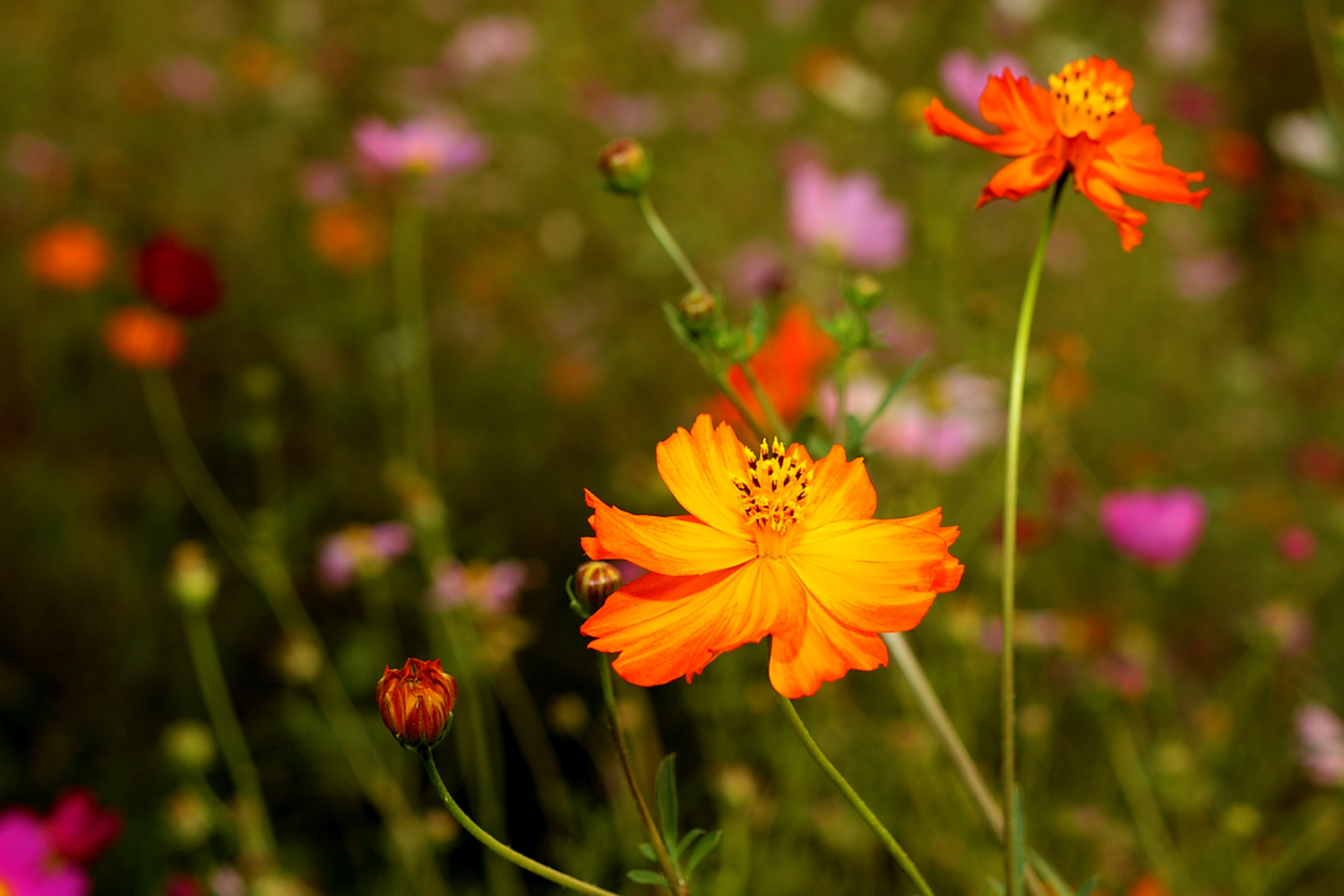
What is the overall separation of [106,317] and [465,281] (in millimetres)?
684

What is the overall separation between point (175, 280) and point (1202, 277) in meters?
1.96

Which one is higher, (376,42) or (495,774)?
(376,42)

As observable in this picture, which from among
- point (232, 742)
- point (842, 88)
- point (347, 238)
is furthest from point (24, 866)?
point (842, 88)

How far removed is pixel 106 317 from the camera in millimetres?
1833

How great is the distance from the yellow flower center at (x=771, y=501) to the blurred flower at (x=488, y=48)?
2212mm

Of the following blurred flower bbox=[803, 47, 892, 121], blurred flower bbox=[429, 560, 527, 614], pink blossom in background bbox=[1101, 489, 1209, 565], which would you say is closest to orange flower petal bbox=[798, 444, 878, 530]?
blurred flower bbox=[429, 560, 527, 614]

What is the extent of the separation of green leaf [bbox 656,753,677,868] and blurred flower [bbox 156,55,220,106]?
230 centimetres

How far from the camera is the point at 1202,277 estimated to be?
2.03 m

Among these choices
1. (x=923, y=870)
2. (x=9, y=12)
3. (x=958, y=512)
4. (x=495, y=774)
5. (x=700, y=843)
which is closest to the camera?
(x=700, y=843)

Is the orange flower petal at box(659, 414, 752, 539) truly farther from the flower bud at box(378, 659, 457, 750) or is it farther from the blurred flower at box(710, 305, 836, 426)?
the blurred flower at box(710, 305, 836, 426)

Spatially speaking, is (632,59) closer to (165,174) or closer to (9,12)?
(165,174)

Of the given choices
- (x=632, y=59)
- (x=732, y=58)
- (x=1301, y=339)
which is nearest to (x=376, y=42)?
(x=632, y=59)

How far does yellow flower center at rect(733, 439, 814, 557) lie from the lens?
0.38 meters

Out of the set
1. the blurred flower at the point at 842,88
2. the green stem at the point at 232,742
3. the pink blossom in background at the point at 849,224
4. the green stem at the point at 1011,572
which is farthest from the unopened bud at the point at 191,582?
the blurred flower at the point at 842,88
